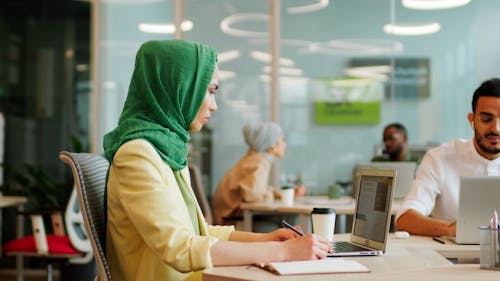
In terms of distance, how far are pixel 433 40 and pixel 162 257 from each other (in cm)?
594

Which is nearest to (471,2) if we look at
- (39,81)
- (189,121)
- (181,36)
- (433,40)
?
(433,40)

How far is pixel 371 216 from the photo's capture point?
8.41 feet

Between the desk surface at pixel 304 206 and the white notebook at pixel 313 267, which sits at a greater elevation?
the white notebook at pixel 313 267

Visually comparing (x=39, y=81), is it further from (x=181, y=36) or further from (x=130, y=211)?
(x=130, y=211)

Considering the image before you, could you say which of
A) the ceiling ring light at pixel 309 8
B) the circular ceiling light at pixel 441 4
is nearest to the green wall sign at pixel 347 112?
the ceiling ring light at pixel 309 8

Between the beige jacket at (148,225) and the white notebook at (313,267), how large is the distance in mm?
193

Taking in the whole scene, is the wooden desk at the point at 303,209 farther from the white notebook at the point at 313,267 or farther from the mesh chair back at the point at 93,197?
the mesh chair back at the point at 93,197

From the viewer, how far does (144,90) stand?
2227 millimetres

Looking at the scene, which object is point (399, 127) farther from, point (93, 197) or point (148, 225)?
point (148, 225)

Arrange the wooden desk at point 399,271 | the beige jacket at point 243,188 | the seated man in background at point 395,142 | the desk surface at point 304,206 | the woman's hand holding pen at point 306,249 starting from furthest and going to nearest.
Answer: the seated man in background at point 395,142, the beige jacket at point 243,188, the desk surface at point 304,206, the woman's hand holding pen at point 306,249, the wooden desk at point 399,271

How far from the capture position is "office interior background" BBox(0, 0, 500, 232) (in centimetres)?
748

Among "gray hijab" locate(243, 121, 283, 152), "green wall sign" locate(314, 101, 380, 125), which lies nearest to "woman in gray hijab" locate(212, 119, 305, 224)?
"gray hijab" locate(243, 121, 283, 152)

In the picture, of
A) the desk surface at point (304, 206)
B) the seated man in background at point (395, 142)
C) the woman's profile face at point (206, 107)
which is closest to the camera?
the woman's profile face at point (206, 107)

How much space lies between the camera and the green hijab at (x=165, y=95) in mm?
2215
